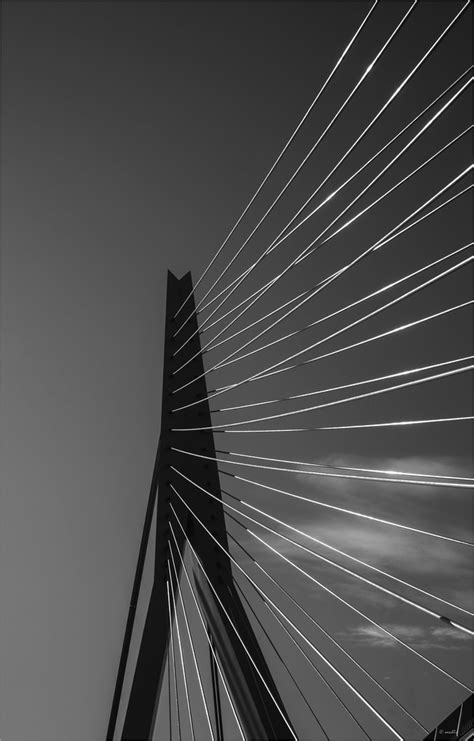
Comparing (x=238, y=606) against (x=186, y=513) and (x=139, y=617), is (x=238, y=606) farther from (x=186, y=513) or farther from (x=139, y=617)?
(x=139, y=617)

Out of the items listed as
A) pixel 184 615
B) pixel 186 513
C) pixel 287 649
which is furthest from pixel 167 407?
pixel 287 649

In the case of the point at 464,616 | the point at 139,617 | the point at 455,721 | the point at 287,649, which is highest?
the point at 464,616

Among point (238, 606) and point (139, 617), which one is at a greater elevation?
point (238, 606)

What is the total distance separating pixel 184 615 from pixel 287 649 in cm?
550

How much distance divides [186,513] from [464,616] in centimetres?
136

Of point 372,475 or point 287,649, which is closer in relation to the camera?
point 372,475

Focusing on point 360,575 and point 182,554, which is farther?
point 182,554

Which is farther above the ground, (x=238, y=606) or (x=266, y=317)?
(x=266, y=317)

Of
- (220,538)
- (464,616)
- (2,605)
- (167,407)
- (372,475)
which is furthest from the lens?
(2,605)

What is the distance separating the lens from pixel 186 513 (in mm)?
2713

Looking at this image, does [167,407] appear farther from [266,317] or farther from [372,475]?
[372,475]

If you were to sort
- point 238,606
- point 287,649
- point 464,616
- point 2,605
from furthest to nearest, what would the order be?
point 287,649 < point 2,605 < point 238,606 < point 464,616

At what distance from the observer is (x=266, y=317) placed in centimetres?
272

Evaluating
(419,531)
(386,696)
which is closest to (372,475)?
(419,531)
